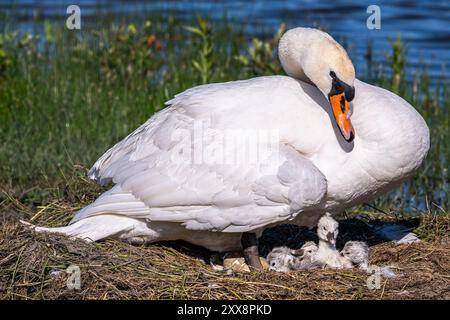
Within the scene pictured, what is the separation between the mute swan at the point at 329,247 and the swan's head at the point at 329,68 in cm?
72

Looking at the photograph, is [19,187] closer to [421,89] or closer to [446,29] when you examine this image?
[421,89]

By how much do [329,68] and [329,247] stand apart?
121cm

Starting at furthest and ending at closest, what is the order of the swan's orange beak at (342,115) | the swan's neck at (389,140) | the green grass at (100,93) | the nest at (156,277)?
the green grass at (100,93) < the swan's neck at (389,140) < the swan's orange beak at (342,115) < the nest at (156,277)

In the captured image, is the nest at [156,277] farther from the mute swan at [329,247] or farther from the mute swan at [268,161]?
the mute swan at [268,161]

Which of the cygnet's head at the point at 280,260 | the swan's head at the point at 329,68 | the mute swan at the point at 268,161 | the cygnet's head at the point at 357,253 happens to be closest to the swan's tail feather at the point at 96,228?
the mute swan at the point at 268,161

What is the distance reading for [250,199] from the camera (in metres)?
7.00

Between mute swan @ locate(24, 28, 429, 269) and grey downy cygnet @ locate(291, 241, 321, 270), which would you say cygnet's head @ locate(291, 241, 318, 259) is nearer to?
grey downy cygnet @ locate(291, 241, 321, 270)

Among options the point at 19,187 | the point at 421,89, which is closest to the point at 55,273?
the point at 19,187

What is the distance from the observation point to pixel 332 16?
16531 millimetres

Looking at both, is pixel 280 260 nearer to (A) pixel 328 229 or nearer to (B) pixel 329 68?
(A) pixel 328 229

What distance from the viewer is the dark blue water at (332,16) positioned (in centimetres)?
1487

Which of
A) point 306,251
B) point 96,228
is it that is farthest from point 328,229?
point 96,228

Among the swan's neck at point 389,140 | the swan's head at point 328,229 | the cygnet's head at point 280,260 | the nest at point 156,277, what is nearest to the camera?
the nest at point 156,277
